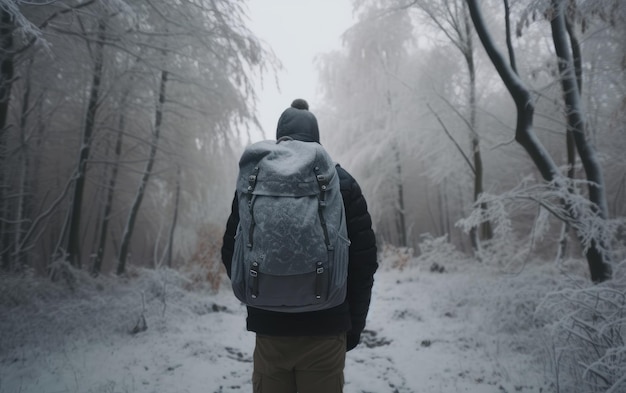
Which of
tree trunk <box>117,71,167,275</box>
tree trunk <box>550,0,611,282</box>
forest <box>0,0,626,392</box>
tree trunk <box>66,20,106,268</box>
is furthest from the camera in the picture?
tree trunk <box>117,71,167,275</box>

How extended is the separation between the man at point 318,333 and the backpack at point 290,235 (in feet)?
0.44

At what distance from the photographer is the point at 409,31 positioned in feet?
31.5

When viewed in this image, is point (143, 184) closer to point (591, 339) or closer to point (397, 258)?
point (397, 258)

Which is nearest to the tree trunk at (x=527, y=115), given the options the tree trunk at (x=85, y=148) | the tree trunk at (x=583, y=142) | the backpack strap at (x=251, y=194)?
the tree trunk at (x=583, y=142)

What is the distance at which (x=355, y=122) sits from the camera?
12.6 metres

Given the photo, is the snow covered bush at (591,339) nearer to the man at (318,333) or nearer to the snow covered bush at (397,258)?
the man at (318,333)

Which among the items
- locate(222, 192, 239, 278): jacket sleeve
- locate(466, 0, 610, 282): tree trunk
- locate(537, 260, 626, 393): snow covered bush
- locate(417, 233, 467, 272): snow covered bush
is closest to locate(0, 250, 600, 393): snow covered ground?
locate(537, 260, 626, 393): snow covered bush

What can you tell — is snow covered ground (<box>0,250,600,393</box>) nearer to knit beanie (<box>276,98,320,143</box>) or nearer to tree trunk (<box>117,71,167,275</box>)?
tree trunk (<box>117,71,167,275</box>)

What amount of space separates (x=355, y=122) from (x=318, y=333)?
11912 millimetres

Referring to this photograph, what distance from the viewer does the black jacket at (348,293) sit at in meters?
1.36

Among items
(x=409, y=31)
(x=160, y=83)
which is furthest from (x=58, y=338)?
(x=409, y=31)

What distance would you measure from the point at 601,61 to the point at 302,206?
760cm

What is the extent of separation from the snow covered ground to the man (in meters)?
1.71

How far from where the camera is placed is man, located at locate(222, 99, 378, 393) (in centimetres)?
136
